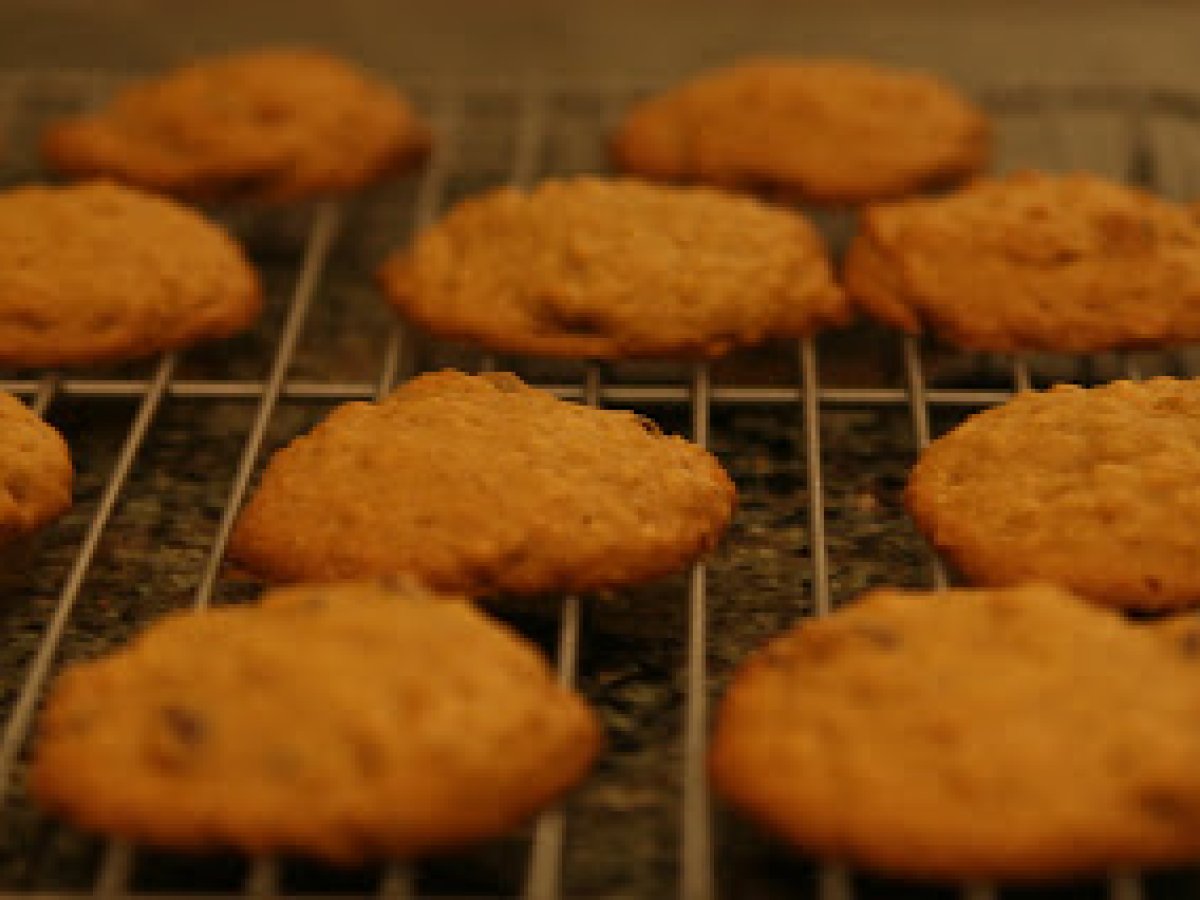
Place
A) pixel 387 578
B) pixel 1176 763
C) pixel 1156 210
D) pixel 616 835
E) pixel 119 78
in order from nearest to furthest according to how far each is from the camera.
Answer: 1. pixel 1176 763
2. pixel 616 835
3. pixel 387 578
4. pixel 1156 210
5. pixel 119 78

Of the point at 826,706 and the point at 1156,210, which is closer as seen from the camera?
the point at 826,706

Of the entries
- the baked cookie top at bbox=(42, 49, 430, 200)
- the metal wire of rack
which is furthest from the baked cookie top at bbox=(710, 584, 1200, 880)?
the baked cookie top at bbox=(42, 49, 430, 200)

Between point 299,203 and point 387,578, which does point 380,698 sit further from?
point 299,203

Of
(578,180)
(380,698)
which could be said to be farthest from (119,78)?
(380,698)

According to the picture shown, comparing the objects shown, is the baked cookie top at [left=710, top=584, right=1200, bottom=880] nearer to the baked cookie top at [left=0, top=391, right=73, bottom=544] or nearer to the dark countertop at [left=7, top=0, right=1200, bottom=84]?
the baked cookie top at [left=0, top=391, right=73, bottom=544]

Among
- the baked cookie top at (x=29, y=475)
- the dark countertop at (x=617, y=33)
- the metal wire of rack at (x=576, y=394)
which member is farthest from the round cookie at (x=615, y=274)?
the dark countertop at (x=617, y=33)

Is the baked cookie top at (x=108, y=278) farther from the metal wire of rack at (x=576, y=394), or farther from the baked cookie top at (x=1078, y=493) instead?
the baked cookie top at (x=1078, y=493)

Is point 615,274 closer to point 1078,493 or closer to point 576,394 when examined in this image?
point 576,394
